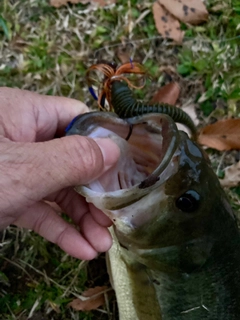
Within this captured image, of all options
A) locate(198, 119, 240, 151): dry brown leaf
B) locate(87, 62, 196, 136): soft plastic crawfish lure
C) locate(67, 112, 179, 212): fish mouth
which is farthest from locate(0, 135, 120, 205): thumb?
locate(198, 119, 240, 151): dry brown leaf

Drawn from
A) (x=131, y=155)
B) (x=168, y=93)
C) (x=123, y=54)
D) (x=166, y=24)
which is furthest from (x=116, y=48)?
(x=131, y=155)

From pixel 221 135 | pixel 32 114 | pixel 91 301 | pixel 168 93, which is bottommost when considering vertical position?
pixel 91 301

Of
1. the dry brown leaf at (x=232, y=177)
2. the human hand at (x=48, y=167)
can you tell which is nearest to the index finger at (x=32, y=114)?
the human hand at (x=48, y=167)

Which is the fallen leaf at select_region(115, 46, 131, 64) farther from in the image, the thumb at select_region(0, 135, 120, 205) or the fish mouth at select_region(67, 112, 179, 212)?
the thumb at select_region(0, 135, 120, 205)

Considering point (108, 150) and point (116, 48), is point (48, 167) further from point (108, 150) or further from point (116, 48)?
point (116, 48)

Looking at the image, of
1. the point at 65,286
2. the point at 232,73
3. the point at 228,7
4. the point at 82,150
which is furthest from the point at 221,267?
the point at 228,7

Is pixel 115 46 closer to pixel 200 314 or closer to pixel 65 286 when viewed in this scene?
pixel 65 286
